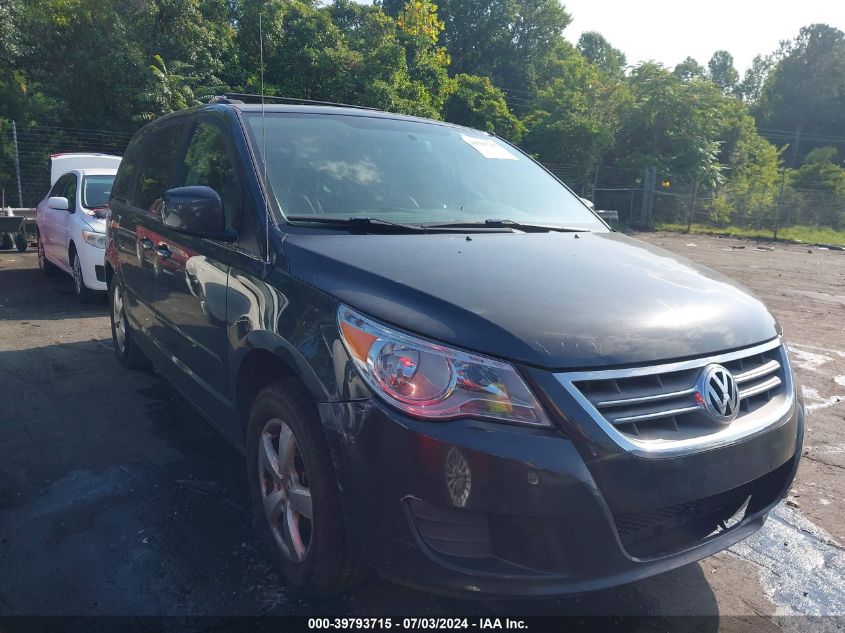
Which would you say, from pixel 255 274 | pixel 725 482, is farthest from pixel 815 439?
pixel 255 274

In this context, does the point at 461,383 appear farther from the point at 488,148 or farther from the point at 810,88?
the point at 810,88

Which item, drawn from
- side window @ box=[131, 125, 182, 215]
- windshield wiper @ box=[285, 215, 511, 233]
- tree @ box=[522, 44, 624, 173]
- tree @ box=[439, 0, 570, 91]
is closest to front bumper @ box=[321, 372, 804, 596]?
windshield wiper @ box=[285, 215, 511, 233]

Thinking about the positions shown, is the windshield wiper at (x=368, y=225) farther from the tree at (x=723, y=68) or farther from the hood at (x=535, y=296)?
the tree at (x=723, y=68)

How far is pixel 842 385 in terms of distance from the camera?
213 inches

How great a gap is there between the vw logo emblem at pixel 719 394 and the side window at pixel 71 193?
7.57 meters

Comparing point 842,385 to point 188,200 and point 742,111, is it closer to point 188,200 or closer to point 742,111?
point 188,200

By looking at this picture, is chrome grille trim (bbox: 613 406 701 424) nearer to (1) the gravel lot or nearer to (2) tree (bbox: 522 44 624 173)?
(1) the gravel lot

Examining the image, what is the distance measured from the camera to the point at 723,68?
306 ft

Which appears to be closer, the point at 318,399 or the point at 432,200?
the point at 318,399

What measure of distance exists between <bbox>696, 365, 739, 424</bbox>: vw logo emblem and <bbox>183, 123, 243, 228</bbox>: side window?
196 cm

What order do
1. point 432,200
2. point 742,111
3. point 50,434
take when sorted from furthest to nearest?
point 742,111, point 50,434, point 432,200

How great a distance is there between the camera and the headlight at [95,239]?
730 centimetres

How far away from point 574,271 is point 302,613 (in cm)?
160

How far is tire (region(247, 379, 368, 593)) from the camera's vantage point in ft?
7.21
